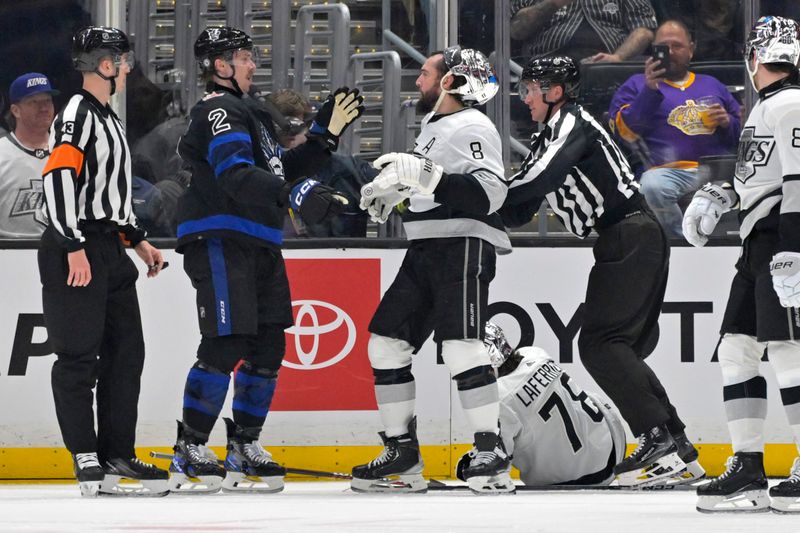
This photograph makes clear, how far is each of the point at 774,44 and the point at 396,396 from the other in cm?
186

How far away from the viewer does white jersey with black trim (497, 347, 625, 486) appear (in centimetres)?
580

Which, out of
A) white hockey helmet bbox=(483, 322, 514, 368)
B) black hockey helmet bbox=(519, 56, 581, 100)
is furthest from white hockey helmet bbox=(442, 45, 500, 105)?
white hockey helmet bbox=(483, 322, 514, 368)

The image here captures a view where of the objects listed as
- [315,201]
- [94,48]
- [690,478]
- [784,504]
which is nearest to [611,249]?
[690,478]

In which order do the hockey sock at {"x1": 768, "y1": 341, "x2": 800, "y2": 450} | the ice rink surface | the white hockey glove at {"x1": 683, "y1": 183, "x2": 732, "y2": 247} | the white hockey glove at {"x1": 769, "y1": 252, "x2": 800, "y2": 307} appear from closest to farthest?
the ice rink surface → the white hockey glove at {"x1": 769, "y1": 252, "x2": 800, "y2": 307} → the hockey sock at {"x1": 768, "y1": 341, "x2": 800, "y2": 450} → the white hockey glove at {"x1": 683, "y1": 183, "x2": 732, "y2": 247}

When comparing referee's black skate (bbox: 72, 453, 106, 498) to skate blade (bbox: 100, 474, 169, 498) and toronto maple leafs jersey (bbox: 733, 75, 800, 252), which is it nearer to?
skate blade (bbox: 100, 474, 169, 498)

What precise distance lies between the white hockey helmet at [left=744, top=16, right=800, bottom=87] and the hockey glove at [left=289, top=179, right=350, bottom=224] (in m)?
1.42

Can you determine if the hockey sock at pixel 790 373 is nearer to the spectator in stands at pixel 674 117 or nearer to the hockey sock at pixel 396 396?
the hockey sock at pixel 396 396

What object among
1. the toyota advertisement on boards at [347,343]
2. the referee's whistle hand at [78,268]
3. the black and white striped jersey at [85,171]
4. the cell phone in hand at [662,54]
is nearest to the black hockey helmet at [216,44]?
the black and white striped jersey at [85,171]

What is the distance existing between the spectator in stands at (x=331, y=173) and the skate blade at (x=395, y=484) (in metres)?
1.40

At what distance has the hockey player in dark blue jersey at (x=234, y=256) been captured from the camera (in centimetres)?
546

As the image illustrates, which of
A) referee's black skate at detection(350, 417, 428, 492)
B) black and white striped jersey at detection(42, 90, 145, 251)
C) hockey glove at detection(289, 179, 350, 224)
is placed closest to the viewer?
hockey glove at detection(289, 179, 350, 224)

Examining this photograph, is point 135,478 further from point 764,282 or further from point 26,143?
point 764,282

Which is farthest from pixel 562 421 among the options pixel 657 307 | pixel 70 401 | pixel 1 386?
pixel 1 386

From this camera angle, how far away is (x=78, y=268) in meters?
5.23
